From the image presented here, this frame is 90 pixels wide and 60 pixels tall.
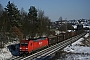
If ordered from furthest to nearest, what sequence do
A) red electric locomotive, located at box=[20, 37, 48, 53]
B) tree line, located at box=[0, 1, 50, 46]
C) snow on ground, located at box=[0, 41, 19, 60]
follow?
tree line, located at box=[0, 1, 50, 46] < red electric locomotive, located at box=[20, 37, 48, 53] < snow on ground, located at box=[0, 41, 19, 60]

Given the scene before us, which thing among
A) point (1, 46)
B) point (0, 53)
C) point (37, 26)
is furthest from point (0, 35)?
point (37, 26)

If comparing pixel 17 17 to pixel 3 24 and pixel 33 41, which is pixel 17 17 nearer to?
pixel 3 24

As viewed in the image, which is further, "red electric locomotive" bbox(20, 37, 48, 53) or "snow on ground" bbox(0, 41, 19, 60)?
"red electric locomotive" bbox(20, 37, 48, 53)

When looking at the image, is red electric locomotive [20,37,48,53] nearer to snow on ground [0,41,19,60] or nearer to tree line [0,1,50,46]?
snow on ground [0,41,19,60]

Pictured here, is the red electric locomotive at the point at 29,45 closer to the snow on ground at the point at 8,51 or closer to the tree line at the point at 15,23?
the snow on ground at the point at 8,51

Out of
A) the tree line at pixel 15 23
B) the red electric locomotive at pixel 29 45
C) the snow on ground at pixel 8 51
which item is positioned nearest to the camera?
the snow on ground at pixel 8 51

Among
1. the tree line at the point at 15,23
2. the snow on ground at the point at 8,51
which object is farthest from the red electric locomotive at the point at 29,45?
the tree line at the point at 15,23

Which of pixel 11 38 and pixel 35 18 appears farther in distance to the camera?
pixel 35 18

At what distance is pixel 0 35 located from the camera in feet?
127

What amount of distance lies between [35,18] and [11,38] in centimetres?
2576

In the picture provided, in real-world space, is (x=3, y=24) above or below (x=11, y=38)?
above

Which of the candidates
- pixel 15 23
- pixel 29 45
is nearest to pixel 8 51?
pixel 29 45

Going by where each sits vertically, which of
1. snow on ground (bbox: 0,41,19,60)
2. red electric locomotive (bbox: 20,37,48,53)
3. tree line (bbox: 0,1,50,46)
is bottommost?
snow on ground (bbox: 0,41,19,60)

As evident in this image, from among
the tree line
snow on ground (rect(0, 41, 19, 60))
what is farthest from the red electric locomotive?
the tree line
